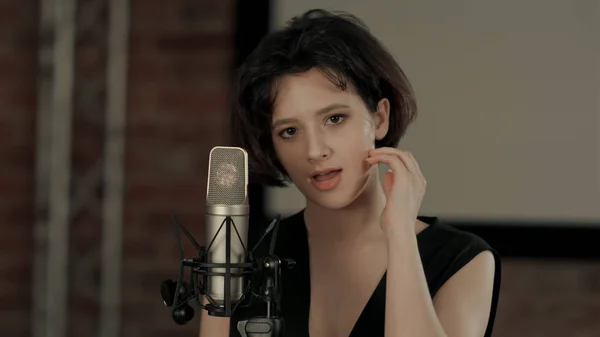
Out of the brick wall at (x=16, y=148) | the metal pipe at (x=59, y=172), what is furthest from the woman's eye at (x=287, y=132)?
the brick wall at (x=16, y=148)

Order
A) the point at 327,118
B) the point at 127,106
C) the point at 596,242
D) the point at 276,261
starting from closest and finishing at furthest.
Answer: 1. the point at 276,261
2. the point at 327,118
3. the point at 596,242
4. the point at 127,106

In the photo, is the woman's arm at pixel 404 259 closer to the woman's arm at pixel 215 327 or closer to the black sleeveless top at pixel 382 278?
the black sleeveless top at pixel 382 278

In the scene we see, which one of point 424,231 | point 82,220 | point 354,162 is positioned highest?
point 354,162

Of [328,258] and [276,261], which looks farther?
[328,258]

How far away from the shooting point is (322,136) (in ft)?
4.74

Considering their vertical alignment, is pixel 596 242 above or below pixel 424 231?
below

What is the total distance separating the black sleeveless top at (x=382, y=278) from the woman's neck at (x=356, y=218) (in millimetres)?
78

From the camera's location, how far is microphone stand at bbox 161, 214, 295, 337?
3.45ft

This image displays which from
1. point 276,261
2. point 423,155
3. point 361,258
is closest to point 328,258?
point 361,258

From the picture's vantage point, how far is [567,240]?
126 inches

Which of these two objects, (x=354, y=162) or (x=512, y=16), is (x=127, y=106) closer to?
(x=512, y=16)

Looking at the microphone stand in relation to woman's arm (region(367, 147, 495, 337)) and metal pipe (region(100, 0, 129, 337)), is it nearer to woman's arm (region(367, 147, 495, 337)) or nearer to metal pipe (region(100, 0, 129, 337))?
woman's arm (region(367, 147, 495, 337))

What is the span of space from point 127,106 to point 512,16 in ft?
4.89

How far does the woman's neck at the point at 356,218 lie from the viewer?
163 centimetres
